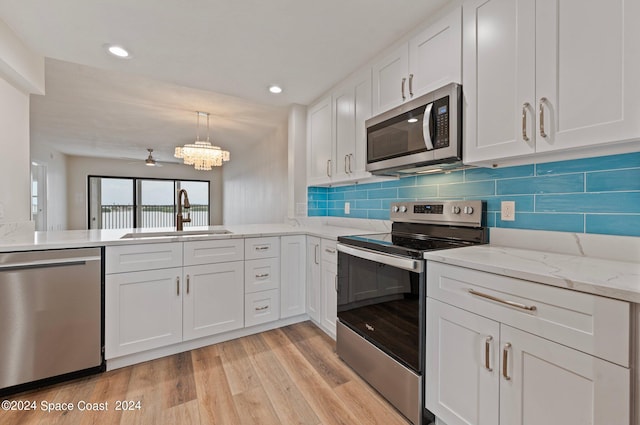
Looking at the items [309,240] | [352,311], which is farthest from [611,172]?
[309,240]

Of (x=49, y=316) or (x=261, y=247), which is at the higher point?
(x=261, y=247)

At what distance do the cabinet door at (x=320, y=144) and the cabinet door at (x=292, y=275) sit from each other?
0.71 meters

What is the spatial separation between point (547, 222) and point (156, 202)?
8.42 meters

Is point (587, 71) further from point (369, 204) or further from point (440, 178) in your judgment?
point (369, 204)

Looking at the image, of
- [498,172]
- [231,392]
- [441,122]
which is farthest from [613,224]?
[231,392]

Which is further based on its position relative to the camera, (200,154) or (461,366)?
(200,154)

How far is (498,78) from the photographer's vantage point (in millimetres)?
1384

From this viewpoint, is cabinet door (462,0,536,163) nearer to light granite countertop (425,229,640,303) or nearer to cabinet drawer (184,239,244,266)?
light granite countertop (425,229,640,303)

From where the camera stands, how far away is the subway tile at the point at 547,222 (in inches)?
52.2

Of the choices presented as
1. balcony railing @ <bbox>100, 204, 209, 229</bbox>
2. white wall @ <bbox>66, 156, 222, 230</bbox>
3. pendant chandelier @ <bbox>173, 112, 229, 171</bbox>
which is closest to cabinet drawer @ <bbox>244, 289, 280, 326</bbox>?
pendant chandelier @ <bbox>173, 112, 229, 171</bbox>

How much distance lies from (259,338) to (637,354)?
2.21m

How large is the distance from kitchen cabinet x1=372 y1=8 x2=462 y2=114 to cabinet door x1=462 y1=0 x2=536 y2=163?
64 millimetres

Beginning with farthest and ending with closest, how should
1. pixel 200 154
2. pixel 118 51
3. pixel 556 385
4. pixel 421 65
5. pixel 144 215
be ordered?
pixel 144 215
pixel 200 154
pixel 118 51
pixel 421 65
pixel 556 385

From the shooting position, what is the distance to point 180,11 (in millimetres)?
1680
